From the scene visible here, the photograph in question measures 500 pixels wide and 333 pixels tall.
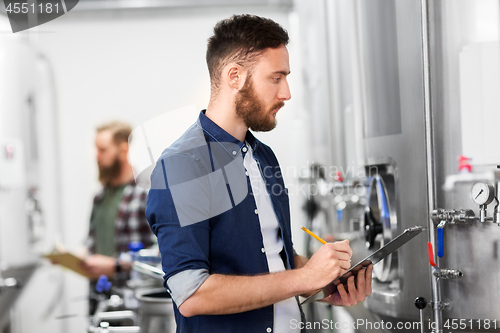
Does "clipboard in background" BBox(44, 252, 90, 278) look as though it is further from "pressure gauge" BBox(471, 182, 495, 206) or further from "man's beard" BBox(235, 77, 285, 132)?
"pressure gauge" BBox(471, 182, 495, 206)

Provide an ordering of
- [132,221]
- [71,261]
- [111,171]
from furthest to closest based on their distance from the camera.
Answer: [71,261] < [111,171] < [132,221]

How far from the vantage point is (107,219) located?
1.84m

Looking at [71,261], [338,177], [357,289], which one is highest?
[338,177]

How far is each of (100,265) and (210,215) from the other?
118 centimetres

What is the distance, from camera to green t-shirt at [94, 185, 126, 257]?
1833mm

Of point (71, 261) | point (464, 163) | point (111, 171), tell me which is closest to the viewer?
point (464, 163)

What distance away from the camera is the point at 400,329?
3.77ft

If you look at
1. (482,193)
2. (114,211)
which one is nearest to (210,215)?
(482,193)

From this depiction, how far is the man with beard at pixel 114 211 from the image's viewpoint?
1.76m

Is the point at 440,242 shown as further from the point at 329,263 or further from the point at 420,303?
the point at 329,263

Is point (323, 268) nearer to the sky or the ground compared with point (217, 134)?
nearer to the ground

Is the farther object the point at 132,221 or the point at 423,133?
the point at 132,221

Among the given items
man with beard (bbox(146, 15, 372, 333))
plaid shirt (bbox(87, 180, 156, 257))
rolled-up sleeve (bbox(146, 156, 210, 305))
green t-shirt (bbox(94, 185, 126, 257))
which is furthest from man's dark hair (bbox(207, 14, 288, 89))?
green t-shirt (bbox(94, 185, 126, 257))

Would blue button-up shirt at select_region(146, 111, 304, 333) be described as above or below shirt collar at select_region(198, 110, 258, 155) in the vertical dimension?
below
